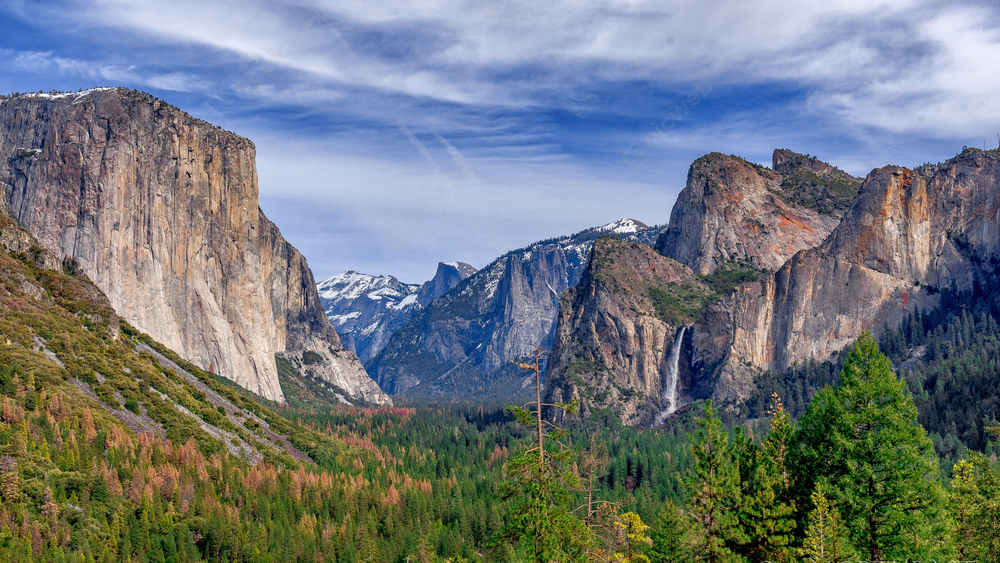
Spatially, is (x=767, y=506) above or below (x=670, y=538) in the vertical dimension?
above

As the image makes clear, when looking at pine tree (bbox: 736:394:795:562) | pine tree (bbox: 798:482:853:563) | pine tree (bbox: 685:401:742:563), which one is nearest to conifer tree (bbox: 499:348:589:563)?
pine tree (bbox: 685:401:742:563)

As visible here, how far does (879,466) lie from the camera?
4438 centimetres

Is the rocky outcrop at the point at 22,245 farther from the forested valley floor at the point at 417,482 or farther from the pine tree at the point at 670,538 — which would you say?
the pine tree at the point at 670,538

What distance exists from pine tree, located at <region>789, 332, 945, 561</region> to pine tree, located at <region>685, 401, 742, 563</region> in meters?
5.03

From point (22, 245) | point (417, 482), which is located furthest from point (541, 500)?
point (22, 245)

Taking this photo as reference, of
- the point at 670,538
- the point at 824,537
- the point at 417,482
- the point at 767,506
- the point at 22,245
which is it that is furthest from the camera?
the point at 22,245

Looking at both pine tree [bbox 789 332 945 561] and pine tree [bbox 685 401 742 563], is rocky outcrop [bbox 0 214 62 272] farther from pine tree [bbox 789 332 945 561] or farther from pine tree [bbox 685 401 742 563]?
pine tree [bbox 789 332 945 561]

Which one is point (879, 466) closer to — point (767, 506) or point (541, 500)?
point (767, 506)

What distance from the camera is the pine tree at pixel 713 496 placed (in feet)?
149

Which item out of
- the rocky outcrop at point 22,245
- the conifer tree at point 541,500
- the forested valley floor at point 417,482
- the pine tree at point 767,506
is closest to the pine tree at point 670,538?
the forested valley floor at point 417,482

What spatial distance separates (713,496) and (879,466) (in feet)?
30.4

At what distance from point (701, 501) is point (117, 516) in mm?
92079

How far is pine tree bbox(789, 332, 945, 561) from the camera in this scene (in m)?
43.3

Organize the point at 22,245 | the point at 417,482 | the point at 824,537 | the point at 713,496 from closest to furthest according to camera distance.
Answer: the point at 824,537 < the point at 713,496 < the point at 417,482 < the point at 22,245
